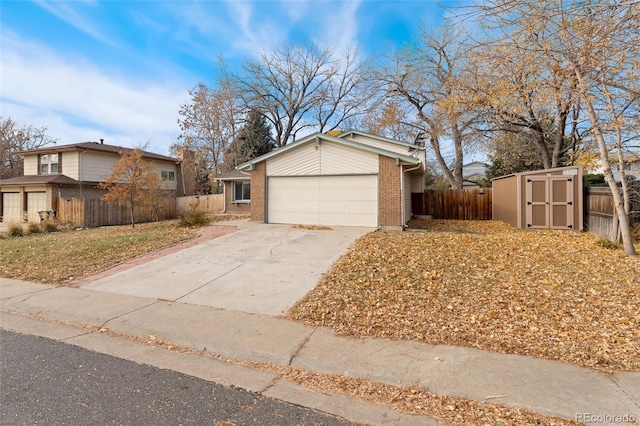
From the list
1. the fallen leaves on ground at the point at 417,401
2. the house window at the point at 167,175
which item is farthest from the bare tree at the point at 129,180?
the fallen leaves on ground at the point at 417,401

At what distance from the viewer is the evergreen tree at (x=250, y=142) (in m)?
30.9

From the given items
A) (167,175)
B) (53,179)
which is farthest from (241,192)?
(53,179)

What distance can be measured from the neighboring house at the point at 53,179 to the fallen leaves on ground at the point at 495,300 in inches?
804

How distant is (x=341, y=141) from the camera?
13.0m

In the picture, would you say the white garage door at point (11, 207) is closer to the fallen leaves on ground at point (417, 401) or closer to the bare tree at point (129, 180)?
the bare tree at point (129, 180)

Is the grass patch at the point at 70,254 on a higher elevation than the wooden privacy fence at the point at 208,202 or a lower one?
lower

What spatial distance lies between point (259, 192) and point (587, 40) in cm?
1146

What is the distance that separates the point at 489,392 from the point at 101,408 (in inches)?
135

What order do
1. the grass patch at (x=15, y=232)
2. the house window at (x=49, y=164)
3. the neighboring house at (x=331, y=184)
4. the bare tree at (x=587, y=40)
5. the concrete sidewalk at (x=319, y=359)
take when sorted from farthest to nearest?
the house window at (x=49, y=164), the grass patch at (x=15, y=232), the neighboring house at (x=331, y=184), the bare tree at (x=587, y=40), the concrete sidewalk at (x=319, y=359)

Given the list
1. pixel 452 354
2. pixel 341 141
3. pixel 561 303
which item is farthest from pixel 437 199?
pixel 452 354

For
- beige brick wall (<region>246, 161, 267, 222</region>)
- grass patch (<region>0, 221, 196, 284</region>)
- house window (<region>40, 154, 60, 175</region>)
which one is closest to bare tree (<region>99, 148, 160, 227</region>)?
grass patch (<region>0, 221, 196, 284</region>)

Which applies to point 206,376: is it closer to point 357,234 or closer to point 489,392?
point 489,392

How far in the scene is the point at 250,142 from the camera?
105ft

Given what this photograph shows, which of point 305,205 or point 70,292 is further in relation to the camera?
point 305,205
